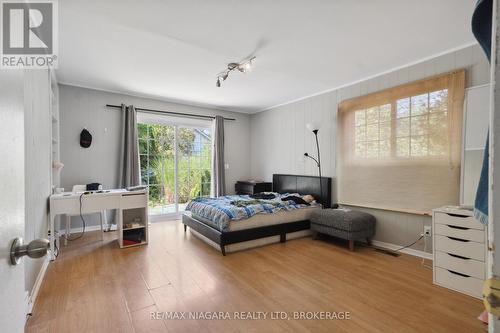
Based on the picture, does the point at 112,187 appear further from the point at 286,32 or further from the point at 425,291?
the point at 425,291

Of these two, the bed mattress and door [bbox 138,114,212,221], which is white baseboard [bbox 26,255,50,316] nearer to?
the bed mattress

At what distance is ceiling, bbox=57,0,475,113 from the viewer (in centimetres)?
204

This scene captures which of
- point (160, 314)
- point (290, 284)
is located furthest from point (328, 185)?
point (160, 314)

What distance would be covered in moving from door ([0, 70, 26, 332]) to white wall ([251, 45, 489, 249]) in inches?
146

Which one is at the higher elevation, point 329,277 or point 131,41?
point 131,41

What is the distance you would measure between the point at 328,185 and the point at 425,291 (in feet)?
6.95

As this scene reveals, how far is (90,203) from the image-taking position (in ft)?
10.3

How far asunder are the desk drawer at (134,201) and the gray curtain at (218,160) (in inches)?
89.1

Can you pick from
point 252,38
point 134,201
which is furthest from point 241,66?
point 134,201

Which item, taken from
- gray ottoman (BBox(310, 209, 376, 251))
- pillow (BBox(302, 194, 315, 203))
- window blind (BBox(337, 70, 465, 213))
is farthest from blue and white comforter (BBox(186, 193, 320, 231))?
window blind (BBox(337, 70, 465, 213))

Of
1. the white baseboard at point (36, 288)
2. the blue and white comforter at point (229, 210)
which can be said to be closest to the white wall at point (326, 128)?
the blue and white comforter at point (229, 210)

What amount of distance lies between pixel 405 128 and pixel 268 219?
2.23 m

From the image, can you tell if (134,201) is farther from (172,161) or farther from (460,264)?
(460,264)

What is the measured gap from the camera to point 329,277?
247 centimetres
